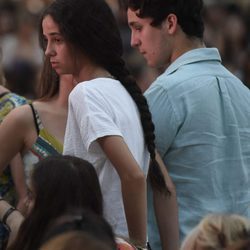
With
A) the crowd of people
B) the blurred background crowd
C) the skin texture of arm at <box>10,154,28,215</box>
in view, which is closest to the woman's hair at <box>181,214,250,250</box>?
the crowd of people

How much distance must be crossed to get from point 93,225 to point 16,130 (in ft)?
3.32

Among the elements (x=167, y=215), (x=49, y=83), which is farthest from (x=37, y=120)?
(x=167, y=215)

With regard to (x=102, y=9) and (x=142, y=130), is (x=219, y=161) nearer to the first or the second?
(x=142, y=130)

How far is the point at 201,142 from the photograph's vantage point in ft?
14.7

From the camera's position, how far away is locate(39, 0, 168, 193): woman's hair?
4.29m

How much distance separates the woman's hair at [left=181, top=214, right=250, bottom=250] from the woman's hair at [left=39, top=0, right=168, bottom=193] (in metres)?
0.68

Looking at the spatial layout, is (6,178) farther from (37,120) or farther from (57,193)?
(57,193)

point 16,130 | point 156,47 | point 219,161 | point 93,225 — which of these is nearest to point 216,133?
point 219,161

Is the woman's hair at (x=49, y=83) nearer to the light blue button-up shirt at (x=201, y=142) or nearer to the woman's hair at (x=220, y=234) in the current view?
the light blue button-up shirt at (x=201, y=142)

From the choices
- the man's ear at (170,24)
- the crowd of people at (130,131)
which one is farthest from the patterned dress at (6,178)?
the man's ear at (170,24)

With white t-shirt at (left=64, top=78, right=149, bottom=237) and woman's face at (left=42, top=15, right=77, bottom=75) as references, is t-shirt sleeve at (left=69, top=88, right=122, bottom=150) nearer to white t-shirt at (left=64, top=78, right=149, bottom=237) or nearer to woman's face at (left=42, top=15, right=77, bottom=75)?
white t-shirt at (left=64, top=78, right=149, bottom=237)

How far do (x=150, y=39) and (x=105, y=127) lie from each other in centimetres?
61

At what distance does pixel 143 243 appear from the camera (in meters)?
4.23

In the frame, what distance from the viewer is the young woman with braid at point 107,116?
4.12m
